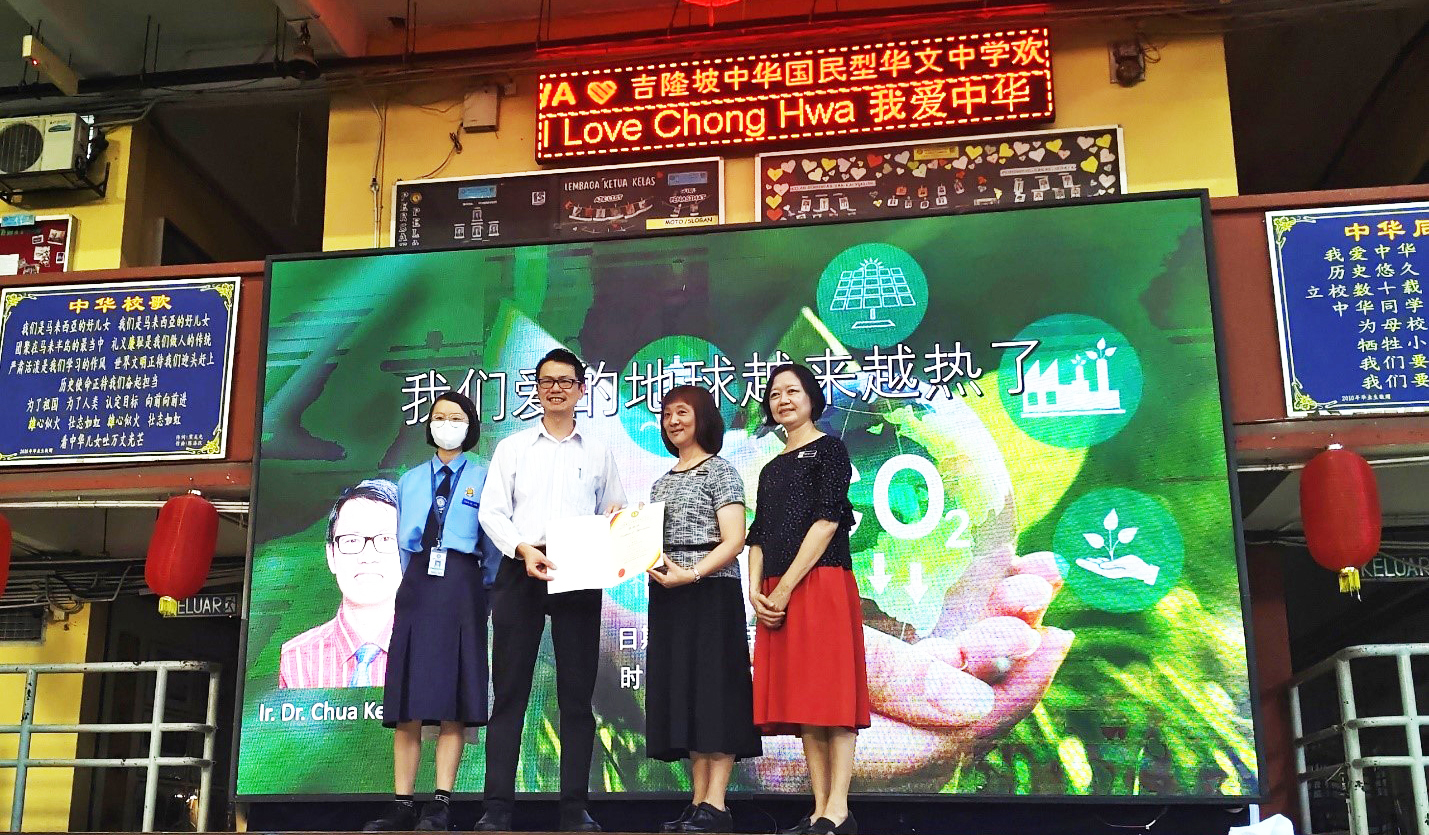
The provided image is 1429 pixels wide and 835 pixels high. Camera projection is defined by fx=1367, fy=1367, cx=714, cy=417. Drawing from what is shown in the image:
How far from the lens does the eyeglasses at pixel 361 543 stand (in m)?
5.34

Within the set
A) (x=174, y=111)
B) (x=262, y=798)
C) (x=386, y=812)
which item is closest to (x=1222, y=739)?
(x=386, y=812)

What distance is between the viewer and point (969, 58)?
6.96 meters

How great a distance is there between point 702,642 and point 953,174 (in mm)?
3309

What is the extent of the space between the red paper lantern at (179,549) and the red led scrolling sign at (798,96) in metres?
2.70

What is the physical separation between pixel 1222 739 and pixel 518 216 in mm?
4371

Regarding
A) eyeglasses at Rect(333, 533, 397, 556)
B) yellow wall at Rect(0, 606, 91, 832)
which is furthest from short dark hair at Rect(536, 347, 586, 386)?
yellow wall at Rect(0, 606, 91, 832)

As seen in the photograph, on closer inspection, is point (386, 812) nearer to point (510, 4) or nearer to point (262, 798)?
point (262, 798)

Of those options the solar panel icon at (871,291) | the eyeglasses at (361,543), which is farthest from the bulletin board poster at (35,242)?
the solar panel icon at (871,291)

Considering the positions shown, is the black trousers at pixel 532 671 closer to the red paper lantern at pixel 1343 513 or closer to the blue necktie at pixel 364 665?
the blue necktie at pixel 364 665

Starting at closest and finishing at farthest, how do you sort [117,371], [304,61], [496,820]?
[496,820], [117,371], [304,61]

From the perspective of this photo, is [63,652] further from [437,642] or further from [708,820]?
[708,820]

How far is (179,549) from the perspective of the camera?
Answer: 549cm

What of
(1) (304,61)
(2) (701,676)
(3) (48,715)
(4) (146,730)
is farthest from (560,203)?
(3) (48,715)

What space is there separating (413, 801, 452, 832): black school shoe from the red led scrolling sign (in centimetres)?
368
